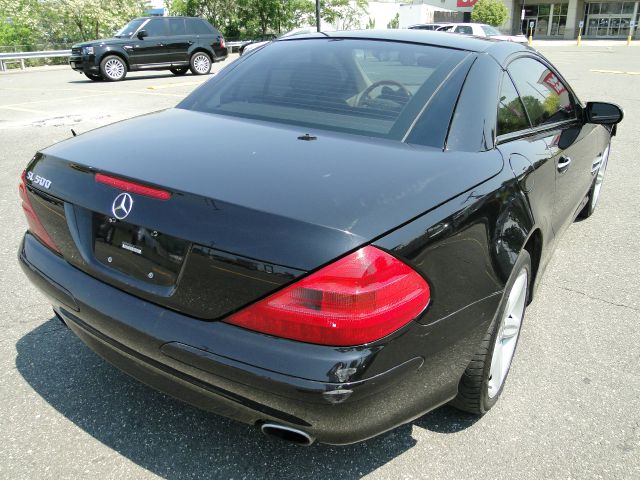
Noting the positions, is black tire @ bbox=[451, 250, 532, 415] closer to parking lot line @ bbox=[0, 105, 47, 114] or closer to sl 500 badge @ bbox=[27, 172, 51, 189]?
sl 500 badge @ bbox=[27, 172, 51, 189]

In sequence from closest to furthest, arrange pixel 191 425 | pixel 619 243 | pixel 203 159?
pixel 203 159, pixel 191 425, pixel 619 243

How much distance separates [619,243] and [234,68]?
3.41 m

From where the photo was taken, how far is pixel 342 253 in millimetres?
1576

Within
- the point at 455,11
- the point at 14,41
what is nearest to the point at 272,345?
the point at 14,41

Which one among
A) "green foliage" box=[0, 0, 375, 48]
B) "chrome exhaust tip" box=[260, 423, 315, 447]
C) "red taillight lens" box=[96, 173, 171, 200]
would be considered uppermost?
"green foliage" box=[0, 0, 375, 48]

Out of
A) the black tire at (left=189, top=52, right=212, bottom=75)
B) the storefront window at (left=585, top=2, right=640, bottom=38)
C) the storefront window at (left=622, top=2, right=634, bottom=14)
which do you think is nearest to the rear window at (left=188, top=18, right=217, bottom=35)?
the black tire at (left=189, top=52, right=212, bottom=75)

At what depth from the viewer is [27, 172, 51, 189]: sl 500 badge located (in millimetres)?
2205

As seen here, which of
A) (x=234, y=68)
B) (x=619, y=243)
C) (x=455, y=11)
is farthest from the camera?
(x=455, y=11)

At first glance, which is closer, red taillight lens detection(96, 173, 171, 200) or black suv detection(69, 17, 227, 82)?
red taillight lens detection(96, 173, 171, 200)

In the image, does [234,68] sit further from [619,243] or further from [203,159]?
[619,243]

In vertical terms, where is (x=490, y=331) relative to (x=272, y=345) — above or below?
below

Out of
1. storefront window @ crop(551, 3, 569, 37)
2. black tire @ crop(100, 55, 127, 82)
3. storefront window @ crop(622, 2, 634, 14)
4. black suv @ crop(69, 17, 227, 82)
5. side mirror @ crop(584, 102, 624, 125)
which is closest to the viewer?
side mirror @ crop(584, 102, 624, 125)

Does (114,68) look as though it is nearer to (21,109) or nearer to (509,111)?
(21,109)

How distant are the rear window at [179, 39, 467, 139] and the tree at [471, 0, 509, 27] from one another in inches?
2222
